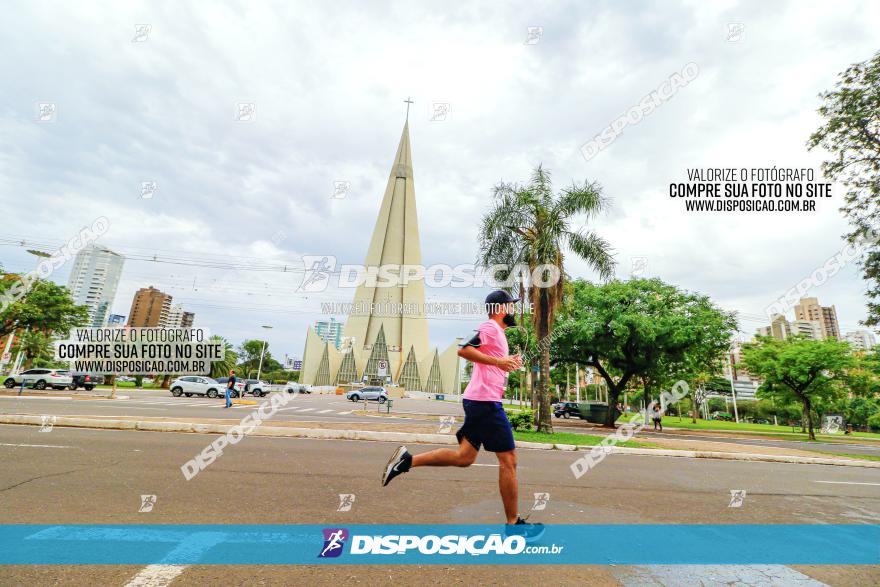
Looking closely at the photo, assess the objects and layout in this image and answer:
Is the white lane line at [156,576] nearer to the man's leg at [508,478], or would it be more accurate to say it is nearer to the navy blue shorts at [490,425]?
the navy blue shorts at [490,425]

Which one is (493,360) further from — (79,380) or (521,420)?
(79,380)

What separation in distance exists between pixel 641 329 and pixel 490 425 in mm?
19368

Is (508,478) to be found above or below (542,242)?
below

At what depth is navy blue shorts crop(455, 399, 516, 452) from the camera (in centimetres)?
337

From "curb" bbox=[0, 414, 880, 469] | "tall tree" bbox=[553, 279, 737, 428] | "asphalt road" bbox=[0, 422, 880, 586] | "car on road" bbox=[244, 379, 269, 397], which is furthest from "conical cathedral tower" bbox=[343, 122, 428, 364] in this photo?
"asphalt road" bbox=[0, 422, 880, 586]

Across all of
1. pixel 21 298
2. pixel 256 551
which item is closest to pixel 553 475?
pixel 256 551

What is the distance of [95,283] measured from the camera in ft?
333

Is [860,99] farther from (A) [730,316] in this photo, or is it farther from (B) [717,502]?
(B) [717,502]

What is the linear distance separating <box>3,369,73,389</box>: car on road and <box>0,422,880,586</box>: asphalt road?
29898mm

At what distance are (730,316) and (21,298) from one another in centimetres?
4855

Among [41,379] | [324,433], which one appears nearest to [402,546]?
[324,433]

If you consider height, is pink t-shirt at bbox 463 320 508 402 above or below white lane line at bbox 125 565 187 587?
above

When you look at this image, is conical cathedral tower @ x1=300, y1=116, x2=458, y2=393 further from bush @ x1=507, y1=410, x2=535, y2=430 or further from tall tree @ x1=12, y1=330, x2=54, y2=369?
bush @ x1=507, y1=410, x2=535, y2=430

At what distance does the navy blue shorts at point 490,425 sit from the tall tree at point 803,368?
3080cm
